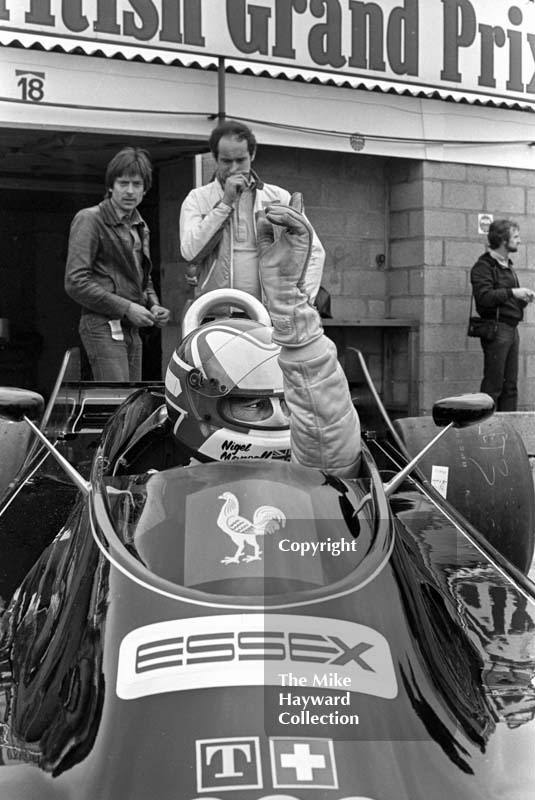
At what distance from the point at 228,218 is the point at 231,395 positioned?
8.12 feet

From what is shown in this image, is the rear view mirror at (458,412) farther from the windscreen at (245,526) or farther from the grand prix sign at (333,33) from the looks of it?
the grand prix sign at (333,33)

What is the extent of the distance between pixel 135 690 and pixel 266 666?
24cm

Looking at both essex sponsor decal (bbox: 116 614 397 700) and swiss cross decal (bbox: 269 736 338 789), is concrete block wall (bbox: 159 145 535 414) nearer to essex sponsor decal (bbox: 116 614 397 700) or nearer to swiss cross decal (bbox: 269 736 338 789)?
essex sponsor decal (bbox: 116 614 397 700)

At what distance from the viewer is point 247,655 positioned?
2025mm

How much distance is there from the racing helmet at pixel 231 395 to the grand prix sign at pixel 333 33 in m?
4.13

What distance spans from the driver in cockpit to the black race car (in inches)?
6.5

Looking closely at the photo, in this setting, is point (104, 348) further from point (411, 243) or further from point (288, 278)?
point (411, 243)

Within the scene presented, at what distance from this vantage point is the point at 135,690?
1987 mm

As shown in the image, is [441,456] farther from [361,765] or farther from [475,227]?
[475,227]

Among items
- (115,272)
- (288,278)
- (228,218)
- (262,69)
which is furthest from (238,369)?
(262,69)

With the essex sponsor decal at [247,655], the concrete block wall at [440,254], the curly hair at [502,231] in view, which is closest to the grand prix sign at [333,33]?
the concrete block wall at [440,254]

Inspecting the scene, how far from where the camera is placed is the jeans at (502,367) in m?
8.59

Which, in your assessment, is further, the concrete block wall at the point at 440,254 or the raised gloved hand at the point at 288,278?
the concrete block wall at the point at 440,254

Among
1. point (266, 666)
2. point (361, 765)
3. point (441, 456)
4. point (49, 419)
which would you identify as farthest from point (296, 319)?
point (441, 456)
